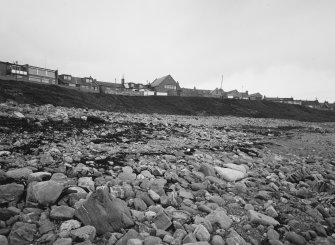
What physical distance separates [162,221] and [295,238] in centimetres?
191

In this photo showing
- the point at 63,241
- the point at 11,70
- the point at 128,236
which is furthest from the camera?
the point at 11,70

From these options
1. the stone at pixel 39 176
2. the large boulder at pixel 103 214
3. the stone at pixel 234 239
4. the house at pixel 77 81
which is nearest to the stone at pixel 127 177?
the large boulder at pixel 103 214

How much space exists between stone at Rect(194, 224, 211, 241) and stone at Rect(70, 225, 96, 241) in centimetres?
128

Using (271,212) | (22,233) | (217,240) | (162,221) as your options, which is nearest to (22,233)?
(22,233)

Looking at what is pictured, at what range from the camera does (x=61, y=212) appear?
273cm

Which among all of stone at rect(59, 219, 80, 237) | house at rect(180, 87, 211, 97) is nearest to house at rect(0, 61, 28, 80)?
house at rect(180, 87, 211, 97)

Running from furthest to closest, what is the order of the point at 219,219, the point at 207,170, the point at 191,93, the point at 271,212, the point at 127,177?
the point at 191,93 < the point at 207,170 < the point at 127,177 < the point at 271,212 < the point at 219,219

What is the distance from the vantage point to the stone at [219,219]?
3115 mm

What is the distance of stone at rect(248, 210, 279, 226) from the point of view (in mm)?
3344

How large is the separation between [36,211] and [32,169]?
4.58ft

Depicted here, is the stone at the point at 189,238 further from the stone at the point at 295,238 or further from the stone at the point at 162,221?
the stone at the point at 295,238

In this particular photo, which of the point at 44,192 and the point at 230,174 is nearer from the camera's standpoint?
the point at 44,192

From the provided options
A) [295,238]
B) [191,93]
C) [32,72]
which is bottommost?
[295,238]

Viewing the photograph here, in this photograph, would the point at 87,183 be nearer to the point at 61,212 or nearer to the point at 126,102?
the point at 61,212
